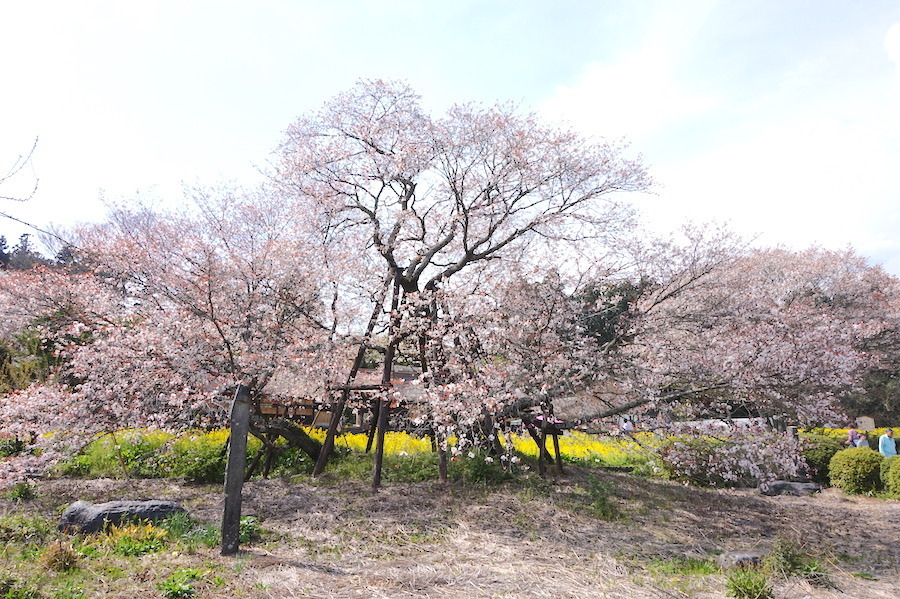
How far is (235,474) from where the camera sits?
19.8 ft

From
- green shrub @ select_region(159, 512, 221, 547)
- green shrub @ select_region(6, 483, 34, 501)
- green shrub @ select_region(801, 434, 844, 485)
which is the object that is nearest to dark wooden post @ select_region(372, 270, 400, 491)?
green shrub @ select_region(159, 512, 221, 547)

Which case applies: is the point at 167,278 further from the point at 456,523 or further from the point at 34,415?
the point at 456,523

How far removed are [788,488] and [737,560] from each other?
7.23 meters

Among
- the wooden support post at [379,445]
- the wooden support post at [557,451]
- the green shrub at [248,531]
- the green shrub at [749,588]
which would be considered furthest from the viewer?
the wooden support post at [557,451]

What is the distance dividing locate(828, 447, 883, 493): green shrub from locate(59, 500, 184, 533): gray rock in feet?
42.1

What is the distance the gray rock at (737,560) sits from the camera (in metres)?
5.57

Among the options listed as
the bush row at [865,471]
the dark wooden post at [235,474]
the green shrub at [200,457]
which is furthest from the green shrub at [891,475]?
the green shrub at [200,457]

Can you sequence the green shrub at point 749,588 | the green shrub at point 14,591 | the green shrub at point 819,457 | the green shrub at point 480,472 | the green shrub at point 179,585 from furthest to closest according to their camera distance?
the green shrub at point 819,457 → the green shrub at point 480,472 → the green shrub at point 749,588 → the green shrub at point 179,585 → the green shrub at point 14,591

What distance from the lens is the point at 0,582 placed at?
4.02 m

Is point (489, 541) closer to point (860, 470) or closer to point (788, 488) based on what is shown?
point (788, 488)

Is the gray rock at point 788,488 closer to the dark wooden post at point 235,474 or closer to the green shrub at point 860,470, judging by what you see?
the green shrub at point 860,470

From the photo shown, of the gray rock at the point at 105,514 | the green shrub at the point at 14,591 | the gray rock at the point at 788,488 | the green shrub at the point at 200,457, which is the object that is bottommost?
the gray rock at the point at 788,488

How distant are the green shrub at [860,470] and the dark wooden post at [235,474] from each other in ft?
39.8

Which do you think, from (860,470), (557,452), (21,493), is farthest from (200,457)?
(860,470)
